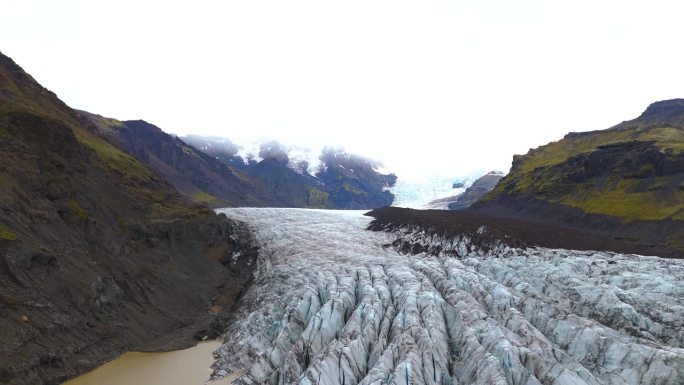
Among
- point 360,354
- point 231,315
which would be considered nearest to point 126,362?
point 231,315

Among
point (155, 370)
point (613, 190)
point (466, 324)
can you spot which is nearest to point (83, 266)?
point (155, 370)

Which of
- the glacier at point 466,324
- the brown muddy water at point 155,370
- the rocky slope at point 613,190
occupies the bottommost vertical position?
the brown muddy water at point 155,370

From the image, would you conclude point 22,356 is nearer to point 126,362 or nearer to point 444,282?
point 126,362

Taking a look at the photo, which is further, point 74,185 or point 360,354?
point 74,185

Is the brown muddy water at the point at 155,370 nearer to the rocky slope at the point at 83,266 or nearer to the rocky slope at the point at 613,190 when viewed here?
the rocky slope at the point at 83,266

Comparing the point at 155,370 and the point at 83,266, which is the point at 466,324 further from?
the point at 83,266

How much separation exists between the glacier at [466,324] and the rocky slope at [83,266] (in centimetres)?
622

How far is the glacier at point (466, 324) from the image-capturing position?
21859 millimetres

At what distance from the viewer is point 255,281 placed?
5050 centimetres

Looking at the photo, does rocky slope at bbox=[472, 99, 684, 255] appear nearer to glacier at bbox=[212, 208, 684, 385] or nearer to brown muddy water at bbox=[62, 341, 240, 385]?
glacier at bbox=[212, 208, 684, 385]

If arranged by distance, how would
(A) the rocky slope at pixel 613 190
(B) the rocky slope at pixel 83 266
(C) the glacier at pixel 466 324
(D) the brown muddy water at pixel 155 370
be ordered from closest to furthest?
(C) the glacier at pixel 466 324 → (B) the rocky slope at pixel 83 266 → (D) the brown muddy water at pixel 155 370 → (A) the rocky slope at pixel 613 190

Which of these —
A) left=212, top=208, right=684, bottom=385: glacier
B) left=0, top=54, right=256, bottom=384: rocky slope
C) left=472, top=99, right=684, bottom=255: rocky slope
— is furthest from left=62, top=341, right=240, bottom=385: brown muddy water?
left=472, top=99, right=684, bottom=255: rocky slope

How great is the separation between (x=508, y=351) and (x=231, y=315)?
89.6 feet

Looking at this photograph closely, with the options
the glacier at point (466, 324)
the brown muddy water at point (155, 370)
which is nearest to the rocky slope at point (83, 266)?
the brown muddy water at point (155, 370)
